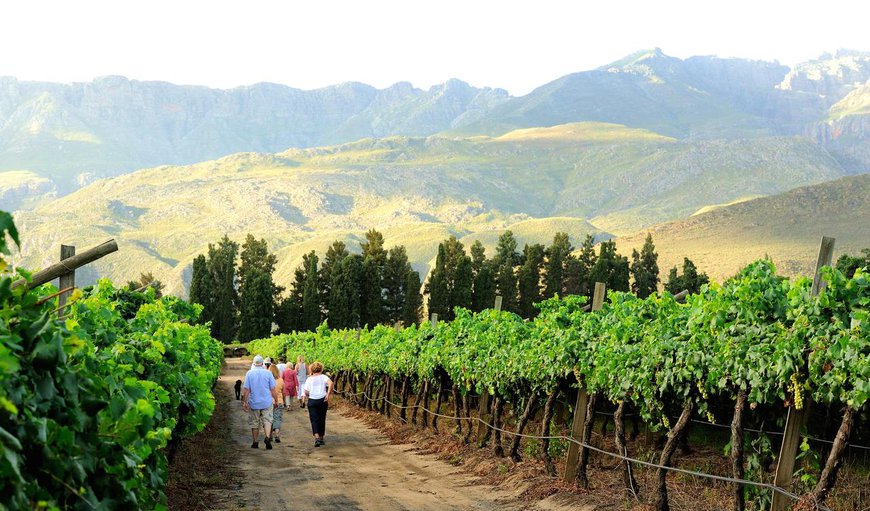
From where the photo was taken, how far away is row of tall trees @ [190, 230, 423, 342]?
9494 centimetres

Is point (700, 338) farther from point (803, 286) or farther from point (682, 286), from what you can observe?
point (682, 286)

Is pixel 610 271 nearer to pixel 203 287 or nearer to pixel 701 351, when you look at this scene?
pixel 203 287

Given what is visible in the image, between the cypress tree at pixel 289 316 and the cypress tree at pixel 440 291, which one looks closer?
the cypress tree at pixel 440 291

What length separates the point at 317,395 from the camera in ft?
63.4

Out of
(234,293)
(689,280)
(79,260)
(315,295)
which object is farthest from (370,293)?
(79,260)

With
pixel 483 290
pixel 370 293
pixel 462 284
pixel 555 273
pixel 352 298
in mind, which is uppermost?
pixel 555 273

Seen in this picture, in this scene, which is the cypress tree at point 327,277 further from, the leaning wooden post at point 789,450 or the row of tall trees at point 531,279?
the leaning wooden post at point 789,450

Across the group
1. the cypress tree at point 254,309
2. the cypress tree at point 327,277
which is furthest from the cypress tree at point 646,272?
the cypress tree at point 254,309

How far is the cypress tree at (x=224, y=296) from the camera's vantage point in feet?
348

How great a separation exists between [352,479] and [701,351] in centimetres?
665

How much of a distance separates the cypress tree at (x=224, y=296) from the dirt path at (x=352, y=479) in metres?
85.5

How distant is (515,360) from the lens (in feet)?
51.3

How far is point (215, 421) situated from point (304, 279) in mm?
84567

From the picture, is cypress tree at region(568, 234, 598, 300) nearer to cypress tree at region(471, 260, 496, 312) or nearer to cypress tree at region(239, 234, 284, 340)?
cypress tree at region(471, 260, 496, 312)
